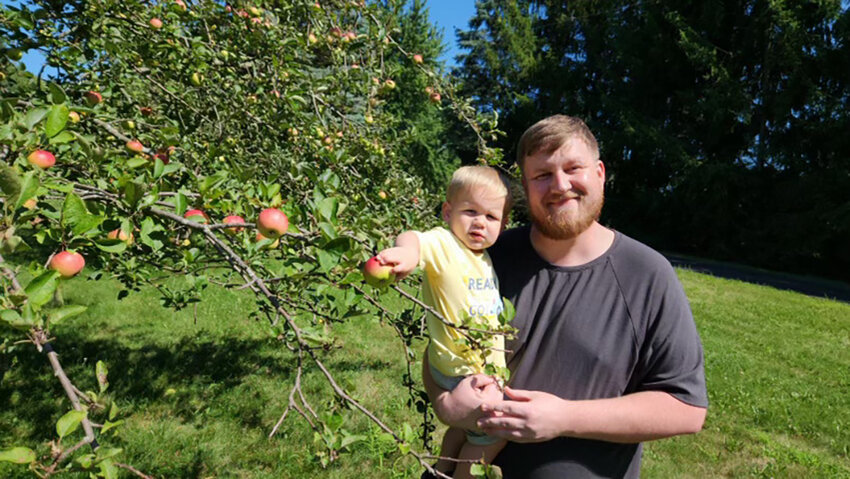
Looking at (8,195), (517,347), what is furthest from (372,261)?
(8,195)

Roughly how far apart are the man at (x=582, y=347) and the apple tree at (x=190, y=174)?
34 cm

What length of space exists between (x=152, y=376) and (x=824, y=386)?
240 inches

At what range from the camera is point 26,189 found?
38.4 inches

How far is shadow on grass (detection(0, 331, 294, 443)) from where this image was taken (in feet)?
11.0

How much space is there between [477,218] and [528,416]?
61cm

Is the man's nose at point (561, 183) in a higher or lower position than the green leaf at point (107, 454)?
higher

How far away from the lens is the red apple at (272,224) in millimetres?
1296

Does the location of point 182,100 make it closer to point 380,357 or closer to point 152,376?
point 152,376

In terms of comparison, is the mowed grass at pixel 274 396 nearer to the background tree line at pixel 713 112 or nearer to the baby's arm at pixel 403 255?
the baby's arm at pixel 403 255

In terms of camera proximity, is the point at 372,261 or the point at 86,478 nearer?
the point at 372,261

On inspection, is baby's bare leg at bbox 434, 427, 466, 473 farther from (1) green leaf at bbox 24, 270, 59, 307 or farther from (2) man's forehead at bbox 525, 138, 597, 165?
(1) green leaf at bbox 24, 270, 59, 307

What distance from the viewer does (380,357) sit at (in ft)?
15.7

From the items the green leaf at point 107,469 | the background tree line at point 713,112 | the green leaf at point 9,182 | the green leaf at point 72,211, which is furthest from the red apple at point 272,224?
the background tree line at point 713,112

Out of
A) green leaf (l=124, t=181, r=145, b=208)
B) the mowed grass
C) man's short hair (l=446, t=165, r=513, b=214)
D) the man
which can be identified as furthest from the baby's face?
green leaf (l=124, t=181, r=145, b=208)
